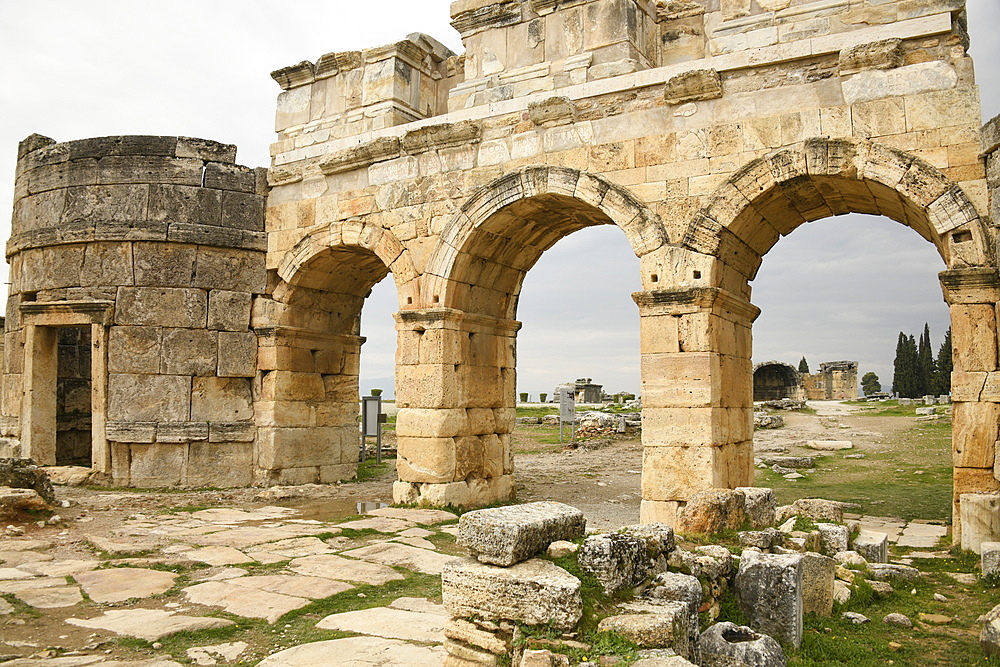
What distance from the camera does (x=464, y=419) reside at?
9.48m

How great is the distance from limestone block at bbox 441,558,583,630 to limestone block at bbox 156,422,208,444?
25.7 ft

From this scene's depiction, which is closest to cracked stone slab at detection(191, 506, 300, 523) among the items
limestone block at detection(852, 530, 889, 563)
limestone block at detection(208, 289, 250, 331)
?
limestone block at detection(208, 289, 250, 331)

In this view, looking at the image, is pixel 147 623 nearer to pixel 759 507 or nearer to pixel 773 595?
pixel 773 595

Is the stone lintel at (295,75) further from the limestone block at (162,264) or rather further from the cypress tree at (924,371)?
the cypress tree at (924,371)

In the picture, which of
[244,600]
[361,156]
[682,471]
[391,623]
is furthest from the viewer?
[361,156]

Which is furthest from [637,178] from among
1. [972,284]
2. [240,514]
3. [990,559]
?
[240,514]

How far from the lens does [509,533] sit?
3.83 meters

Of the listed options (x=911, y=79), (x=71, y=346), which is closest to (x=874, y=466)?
(x=911, y=79)

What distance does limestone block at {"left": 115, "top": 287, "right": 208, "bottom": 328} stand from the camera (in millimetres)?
10625

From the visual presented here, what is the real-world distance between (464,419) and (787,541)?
4699mm

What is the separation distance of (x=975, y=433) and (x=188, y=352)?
9.48 m

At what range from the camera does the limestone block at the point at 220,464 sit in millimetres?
10641

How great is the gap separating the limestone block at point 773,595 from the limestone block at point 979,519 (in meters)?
2.89

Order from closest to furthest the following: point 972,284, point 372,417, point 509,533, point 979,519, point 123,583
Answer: point 509,533 < point 123,583 < point 979,519 < point 972,284 < point 372,417
